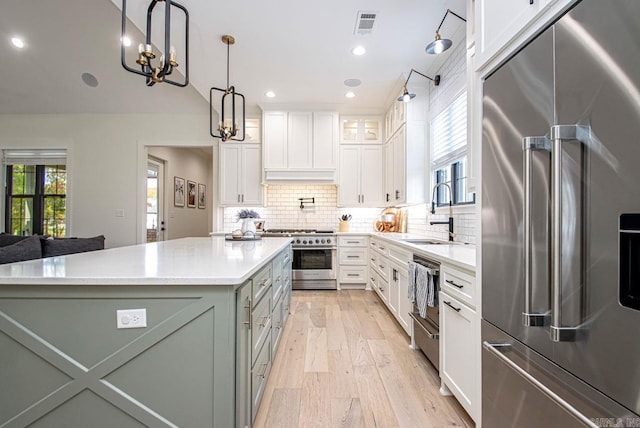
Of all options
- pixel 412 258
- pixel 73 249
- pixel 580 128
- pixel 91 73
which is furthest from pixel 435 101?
pixel 91 73

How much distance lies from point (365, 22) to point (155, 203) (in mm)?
5382

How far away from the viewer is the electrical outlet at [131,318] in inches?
47.1

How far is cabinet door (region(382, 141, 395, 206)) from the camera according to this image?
4.61 metres

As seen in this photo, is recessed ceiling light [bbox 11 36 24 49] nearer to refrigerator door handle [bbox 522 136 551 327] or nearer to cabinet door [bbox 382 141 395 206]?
cabinet door [bbox 382 141 395 206]

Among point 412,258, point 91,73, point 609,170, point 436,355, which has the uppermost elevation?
point 91,73

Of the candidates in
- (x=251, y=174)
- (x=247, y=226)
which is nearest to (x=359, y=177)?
(x=251, y=174)

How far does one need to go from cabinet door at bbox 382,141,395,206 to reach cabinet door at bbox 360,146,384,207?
0.12 meters

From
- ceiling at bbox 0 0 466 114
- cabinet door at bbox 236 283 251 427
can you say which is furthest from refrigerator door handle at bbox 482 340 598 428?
ceiling at bbox 0 0 466 114

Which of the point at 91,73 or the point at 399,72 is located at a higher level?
the point at 91,73

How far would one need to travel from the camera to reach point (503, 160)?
3.54 ft

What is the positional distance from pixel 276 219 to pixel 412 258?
326cm

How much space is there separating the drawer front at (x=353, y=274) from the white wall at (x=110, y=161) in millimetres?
3275

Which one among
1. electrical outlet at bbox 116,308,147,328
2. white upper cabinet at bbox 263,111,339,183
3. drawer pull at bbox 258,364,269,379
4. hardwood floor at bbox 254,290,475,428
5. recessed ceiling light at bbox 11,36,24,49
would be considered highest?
recessed ceiling light at bbox 11,36,24,49

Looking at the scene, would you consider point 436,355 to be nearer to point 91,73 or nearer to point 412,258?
point 412,258
